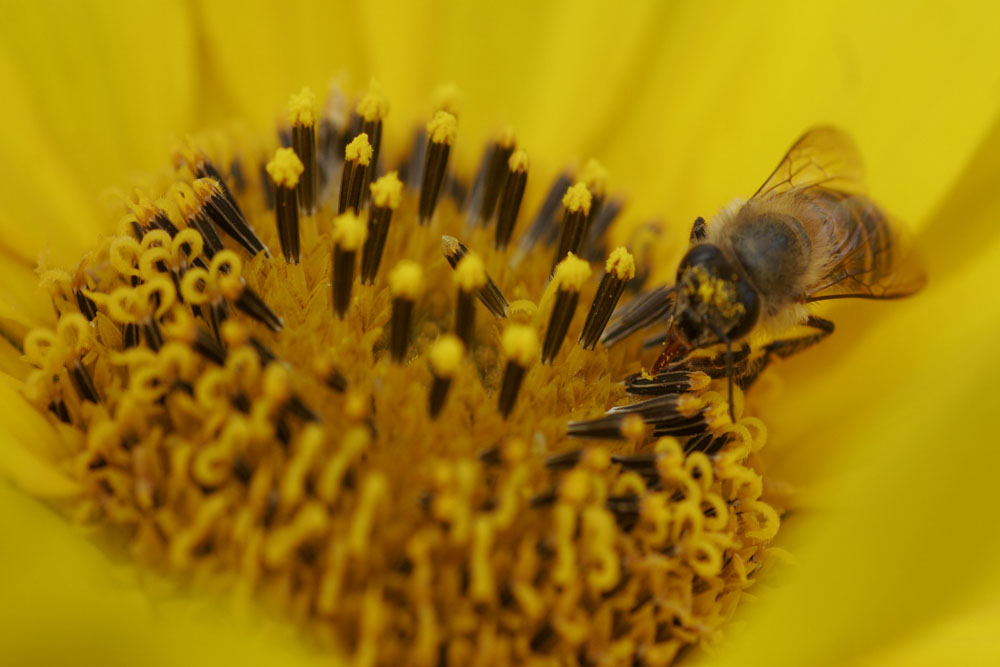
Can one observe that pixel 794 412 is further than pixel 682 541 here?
Yes

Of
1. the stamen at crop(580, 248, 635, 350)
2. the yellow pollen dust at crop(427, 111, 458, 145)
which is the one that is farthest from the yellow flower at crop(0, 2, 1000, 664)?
the stamen at crop(580, 248, 635, 350)

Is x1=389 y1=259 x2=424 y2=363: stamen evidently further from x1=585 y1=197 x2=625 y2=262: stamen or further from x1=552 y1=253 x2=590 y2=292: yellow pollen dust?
x1=585 y1=197 x2=625 y2=262: stamen

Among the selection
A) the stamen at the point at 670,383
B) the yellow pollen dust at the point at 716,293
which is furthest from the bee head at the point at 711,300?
the stamen at the point at 670,383

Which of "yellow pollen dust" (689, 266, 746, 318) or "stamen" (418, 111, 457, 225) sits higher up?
"stamen" (418, 111, 457, 225)

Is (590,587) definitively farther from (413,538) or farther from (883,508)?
(883,508)

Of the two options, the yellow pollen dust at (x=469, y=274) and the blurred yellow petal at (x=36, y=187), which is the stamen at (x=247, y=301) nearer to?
the yellow pollen dust at (x=469, y=274)

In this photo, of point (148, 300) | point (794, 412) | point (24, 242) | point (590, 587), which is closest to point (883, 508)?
point (590, 587)
